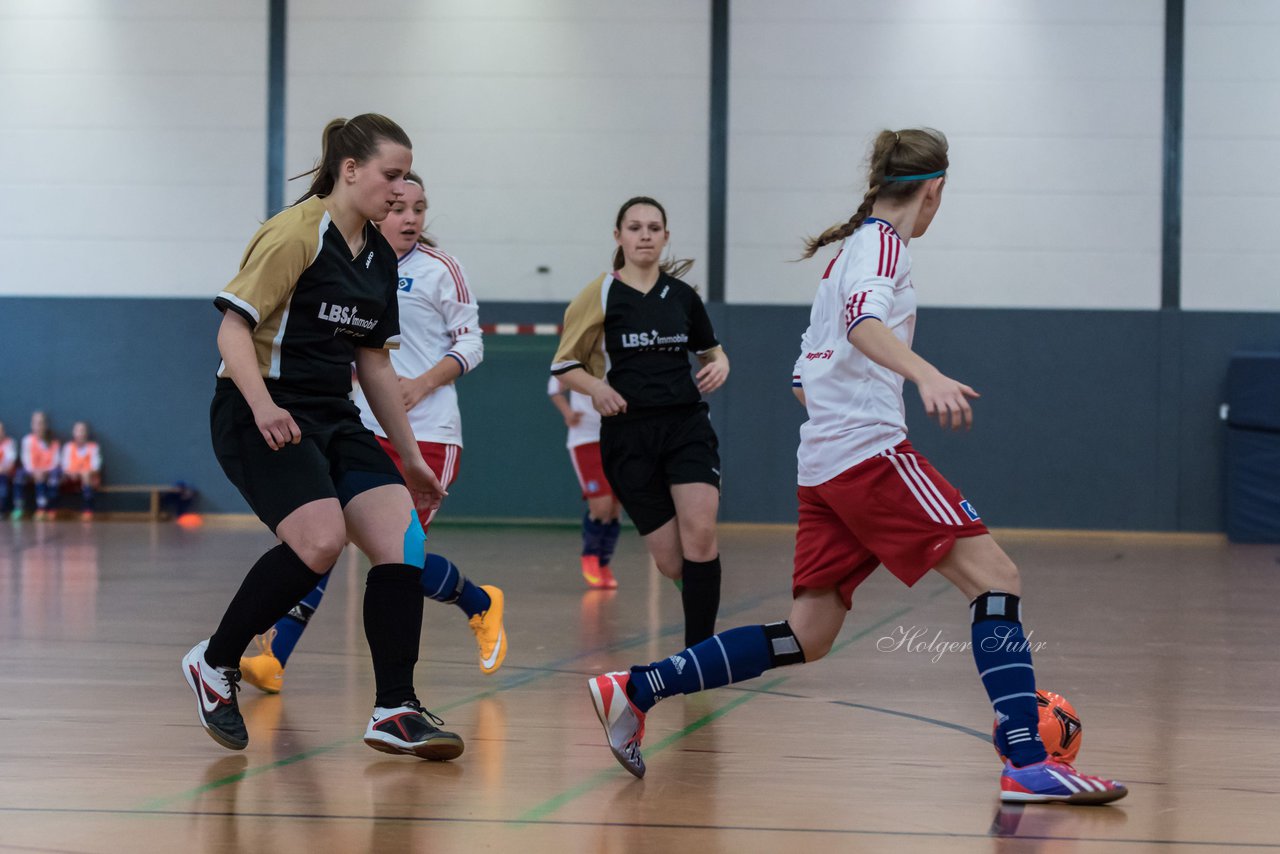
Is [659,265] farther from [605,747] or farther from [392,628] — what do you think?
[392,628]

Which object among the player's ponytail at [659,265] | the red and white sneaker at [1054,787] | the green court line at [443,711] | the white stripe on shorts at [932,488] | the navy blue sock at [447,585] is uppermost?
the player's ponytail at [659,265]

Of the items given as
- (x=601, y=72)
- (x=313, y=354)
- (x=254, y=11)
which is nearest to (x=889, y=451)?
(x=313, y=354)

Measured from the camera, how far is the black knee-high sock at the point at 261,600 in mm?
3291

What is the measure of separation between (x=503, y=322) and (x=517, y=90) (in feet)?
6.62

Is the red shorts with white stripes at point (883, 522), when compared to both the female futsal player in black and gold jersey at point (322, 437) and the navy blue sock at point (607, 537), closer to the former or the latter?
the female futsal player in black and gold jersey at point (322, 437)

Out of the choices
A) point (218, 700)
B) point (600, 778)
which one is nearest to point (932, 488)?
point (600, 778)

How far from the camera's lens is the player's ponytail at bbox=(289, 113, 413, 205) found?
11.0 feet

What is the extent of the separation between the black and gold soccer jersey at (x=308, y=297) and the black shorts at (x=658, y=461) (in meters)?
1.52

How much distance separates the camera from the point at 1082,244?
465 inches

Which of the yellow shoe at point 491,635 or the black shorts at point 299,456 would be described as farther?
the yellow shoe at point 491,635

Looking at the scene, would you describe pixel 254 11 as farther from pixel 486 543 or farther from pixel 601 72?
pixel 486 543

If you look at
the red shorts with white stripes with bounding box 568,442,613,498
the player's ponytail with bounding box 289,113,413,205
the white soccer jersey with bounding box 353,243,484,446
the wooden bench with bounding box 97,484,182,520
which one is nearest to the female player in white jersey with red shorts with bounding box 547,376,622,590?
the red shorts with white stripes with bounding box 568,442,613,498

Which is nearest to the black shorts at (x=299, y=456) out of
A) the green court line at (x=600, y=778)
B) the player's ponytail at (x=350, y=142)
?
the player's ponytail at (x=350, y=142)

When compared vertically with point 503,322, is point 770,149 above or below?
above
